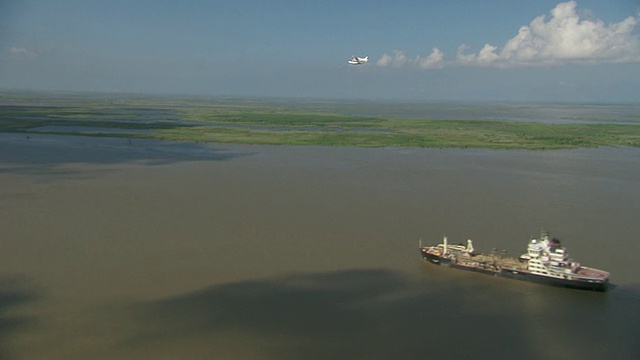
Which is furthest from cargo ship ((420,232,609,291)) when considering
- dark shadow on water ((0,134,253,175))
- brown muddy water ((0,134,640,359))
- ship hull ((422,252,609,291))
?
dark shadow on water ((0,134,253,175))

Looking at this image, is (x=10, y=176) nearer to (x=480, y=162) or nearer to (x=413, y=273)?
(x=413, y=273)

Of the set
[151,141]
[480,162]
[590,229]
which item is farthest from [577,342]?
[151,141]

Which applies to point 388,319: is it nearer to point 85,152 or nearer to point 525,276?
point 525,276

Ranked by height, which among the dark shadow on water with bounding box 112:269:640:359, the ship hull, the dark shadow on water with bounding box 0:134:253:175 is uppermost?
the dark shadow on water with bounding box 0:134:253:175

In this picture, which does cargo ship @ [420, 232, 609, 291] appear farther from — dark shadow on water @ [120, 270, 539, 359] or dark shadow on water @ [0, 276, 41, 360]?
dark shadow on water @ [0, 276, 41, 360]

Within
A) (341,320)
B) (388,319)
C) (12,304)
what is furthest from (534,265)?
(12,304)

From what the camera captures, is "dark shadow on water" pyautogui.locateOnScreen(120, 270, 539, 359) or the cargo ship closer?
"dark shadow on water" pyautogui.locateOnScreen(120, 270, 539, 359)

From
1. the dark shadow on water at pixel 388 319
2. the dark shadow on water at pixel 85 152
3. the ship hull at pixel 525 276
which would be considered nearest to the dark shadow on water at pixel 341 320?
the dark shadow on water at pixel 388 319
